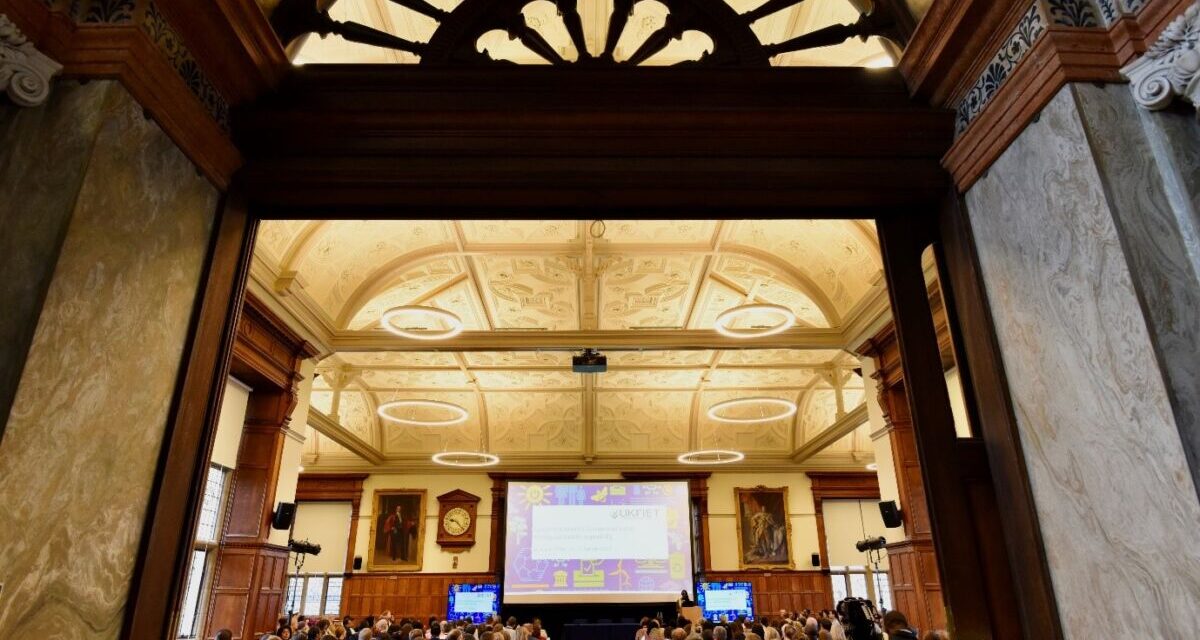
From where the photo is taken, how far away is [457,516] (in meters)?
15.6

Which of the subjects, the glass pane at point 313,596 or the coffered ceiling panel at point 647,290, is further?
the glass pane at point 313,596

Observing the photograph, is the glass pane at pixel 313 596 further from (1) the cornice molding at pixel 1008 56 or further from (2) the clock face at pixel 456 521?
(1) the cornice molding at pixel 1008 56

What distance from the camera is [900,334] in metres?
2.96

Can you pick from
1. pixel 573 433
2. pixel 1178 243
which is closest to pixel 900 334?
pixel 1178 243

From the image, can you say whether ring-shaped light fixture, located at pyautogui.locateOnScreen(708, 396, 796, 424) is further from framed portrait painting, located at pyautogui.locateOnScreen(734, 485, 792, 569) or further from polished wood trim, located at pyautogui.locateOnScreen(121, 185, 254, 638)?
polished wood trim, located at pyautogui.locateOnScreen(121, 185, 254, 638)

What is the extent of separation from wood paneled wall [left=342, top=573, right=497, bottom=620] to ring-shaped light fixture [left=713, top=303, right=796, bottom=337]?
875 cm

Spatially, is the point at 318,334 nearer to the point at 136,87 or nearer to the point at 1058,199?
the point at 136,87

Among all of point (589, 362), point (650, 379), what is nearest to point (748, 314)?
point (589, 362)

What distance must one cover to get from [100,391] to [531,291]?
25.0 feet

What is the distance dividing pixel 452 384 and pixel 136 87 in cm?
1134

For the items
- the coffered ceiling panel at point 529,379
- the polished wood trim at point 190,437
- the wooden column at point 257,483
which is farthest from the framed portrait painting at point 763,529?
the polished wood trim at point 190,437

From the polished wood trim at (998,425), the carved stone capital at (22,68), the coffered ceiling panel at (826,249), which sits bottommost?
the polished wood trim at (998,425)

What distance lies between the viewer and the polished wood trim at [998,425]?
2387 mm

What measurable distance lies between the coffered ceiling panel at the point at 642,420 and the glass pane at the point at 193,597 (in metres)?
7.90
